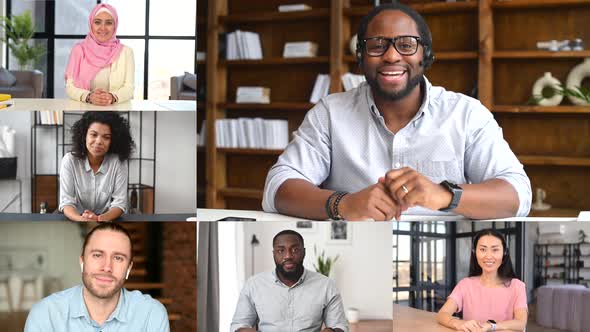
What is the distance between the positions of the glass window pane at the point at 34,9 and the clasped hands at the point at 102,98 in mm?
227

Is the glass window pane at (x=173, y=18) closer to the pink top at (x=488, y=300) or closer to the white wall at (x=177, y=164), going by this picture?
the white wall at (x=177, y=164)

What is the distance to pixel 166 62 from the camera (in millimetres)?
1276

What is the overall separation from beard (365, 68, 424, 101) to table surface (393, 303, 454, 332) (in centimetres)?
53

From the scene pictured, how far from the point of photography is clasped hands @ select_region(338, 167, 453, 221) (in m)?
1.25

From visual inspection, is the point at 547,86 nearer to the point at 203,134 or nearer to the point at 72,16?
the point at 203,134

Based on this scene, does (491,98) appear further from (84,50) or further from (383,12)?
(84,50)

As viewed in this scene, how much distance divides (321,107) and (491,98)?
1.45m

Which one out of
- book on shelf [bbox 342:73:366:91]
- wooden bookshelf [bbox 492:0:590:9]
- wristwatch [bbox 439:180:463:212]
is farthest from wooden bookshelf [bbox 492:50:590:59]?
wristwatch [bbox 439:180:463:212]

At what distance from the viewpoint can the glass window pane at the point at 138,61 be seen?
50.8 inches

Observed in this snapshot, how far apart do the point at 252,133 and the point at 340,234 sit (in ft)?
6.76

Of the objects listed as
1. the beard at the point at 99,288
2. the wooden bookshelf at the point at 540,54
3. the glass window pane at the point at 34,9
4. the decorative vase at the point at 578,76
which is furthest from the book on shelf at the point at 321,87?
the beard at the point at 99,288

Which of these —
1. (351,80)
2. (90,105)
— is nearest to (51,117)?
(90,105)

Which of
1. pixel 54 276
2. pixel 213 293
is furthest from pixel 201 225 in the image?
pixel 54 276

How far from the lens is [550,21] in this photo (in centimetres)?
296
